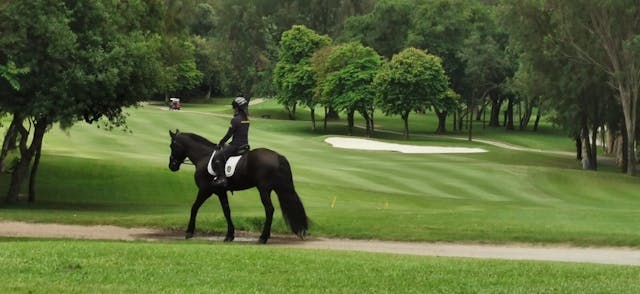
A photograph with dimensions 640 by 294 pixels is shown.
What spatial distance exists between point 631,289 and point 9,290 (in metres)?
8.33

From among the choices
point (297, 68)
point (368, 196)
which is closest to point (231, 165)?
point (368, 196)

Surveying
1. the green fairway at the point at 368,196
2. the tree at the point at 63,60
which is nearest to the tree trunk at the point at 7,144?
the green fairway at the point at 368,196

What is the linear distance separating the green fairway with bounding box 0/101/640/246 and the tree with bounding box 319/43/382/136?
19.0 m

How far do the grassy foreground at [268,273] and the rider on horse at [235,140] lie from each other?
3.77m

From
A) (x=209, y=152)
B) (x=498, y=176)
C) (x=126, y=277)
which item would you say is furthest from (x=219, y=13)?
(x=126, y=277)

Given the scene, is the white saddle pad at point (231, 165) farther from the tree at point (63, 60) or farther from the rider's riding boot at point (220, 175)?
the tree at point (63, 60)

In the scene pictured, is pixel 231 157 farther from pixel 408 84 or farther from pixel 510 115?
pixel 510 115

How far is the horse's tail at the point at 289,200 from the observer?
54.1 ft

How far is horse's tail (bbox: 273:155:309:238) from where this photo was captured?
54.1 ft

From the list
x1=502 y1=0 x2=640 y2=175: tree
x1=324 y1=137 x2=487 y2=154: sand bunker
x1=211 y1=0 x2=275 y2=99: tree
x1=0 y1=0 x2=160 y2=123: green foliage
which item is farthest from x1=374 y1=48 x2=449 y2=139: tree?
x1=0 y1=0 x2=160 y2=123: green foliage

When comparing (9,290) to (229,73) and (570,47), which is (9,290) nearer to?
(570,47)

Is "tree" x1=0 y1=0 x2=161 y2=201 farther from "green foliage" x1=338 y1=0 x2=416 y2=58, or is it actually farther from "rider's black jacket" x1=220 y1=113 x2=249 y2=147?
"green foliage" x1=338 y1=0 x2=416 y2=58

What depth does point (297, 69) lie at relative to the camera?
85.4 meters

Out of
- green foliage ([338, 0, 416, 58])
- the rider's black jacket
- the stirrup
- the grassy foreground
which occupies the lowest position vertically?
the grassy foreground
